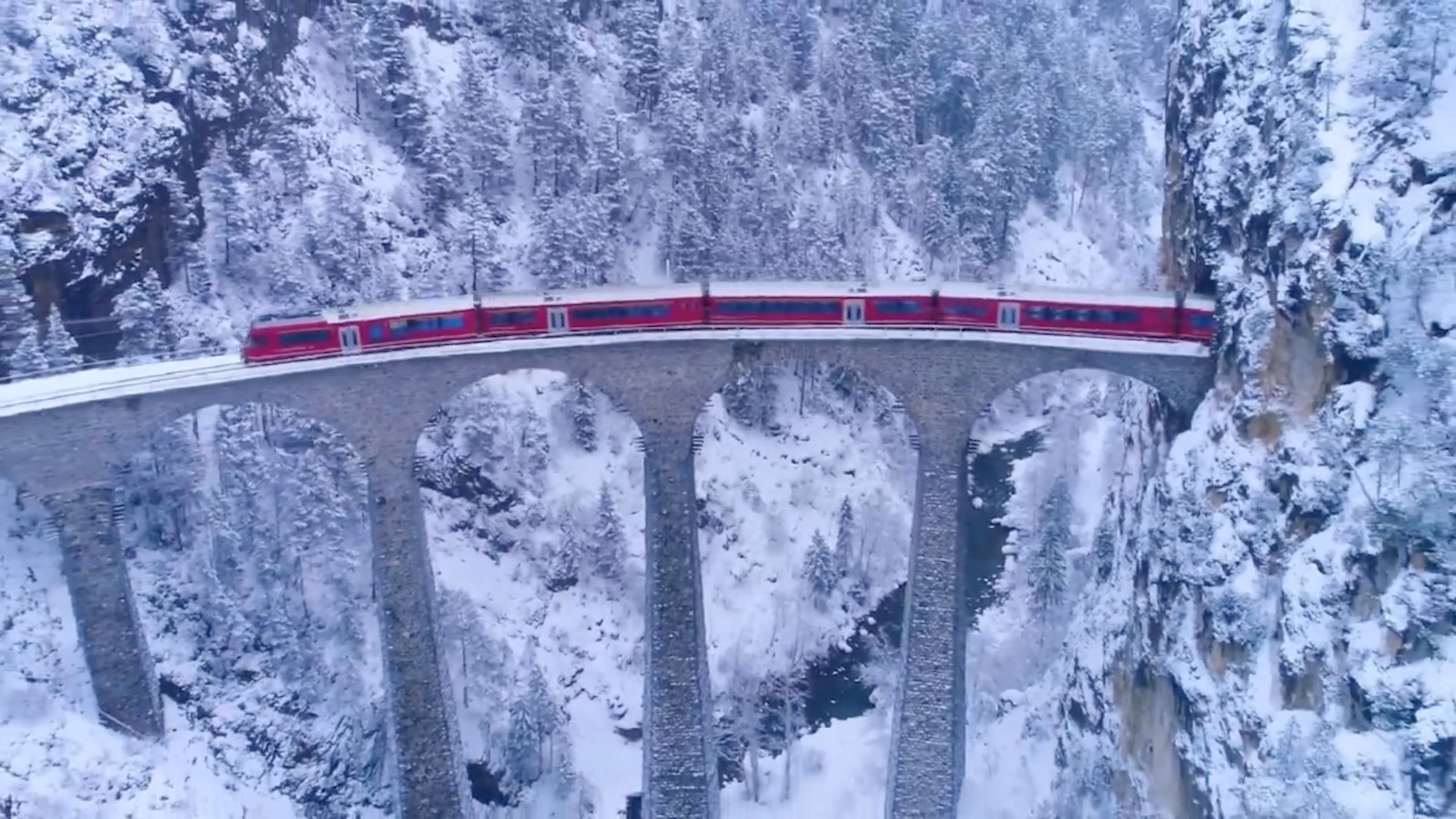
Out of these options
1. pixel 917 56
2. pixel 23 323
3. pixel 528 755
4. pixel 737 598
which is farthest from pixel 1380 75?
pixel 917 56

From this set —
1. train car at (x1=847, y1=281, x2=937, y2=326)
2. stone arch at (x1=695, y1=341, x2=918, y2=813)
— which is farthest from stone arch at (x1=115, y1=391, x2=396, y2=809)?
train car at (x1=847, y1=281, x2=937, y2=326)

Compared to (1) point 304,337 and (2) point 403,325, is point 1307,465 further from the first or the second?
(1) point 304,337

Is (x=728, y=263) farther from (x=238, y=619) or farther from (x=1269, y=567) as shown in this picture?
(x=1269, y=567)

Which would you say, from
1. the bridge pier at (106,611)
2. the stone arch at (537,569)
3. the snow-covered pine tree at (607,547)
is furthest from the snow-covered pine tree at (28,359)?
the snow-covered pine tree at (607,547)

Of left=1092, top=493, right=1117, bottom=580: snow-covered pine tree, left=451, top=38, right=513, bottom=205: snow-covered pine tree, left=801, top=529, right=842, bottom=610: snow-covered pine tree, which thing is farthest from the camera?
left=451, top=38, right=513, bottom=205: snow-covered pine tree

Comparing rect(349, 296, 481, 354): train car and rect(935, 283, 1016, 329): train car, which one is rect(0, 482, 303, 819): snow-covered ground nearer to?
rect(349, 296, 481, 354): train car

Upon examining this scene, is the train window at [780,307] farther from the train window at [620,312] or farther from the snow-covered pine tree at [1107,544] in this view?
the snow-covered pine tree at [1107,544]
